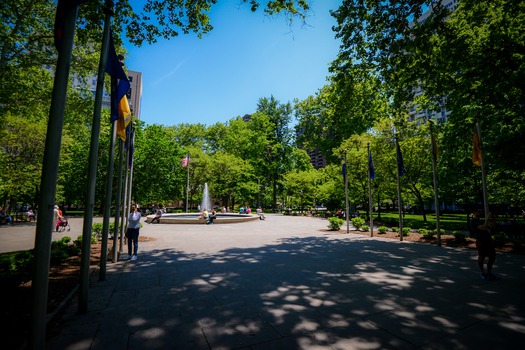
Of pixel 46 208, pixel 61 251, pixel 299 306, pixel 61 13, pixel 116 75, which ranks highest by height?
pixel 116 75

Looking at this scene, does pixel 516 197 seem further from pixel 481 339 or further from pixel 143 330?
pixel 143 330

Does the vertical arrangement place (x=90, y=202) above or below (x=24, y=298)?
above

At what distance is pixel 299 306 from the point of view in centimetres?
505

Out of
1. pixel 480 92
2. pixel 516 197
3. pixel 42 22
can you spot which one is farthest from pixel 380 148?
pixel 42 22

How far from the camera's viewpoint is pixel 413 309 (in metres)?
4.90

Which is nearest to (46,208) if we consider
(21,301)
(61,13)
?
(61,13)

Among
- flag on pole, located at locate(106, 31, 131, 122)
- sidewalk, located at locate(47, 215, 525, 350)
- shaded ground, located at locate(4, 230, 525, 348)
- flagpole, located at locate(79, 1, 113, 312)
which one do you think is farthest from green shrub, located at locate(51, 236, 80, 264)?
flag on pole, located at locate(106, 31, 131, 122)

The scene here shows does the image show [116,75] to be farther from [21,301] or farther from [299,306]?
[299,306]

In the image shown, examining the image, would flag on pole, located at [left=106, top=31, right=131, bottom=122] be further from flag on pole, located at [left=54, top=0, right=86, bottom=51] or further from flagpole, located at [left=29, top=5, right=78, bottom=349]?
flagpole, located at [left=29, top=5, right=78, bottom=349]

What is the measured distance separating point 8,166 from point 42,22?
15508 millimetres

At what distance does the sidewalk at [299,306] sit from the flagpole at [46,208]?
968mm

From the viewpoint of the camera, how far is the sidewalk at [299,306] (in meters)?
3.79

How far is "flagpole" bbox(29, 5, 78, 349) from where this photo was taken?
9.75ft

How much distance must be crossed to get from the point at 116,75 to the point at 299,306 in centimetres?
642
